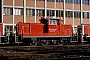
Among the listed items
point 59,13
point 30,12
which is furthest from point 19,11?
point 59,13

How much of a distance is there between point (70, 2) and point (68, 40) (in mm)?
22351

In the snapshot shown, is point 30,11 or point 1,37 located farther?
point 30,11

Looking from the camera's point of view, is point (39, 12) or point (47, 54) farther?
point (39, 12)

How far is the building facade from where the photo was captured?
45.5 meters

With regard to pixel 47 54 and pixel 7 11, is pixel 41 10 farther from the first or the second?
pixel 47 54

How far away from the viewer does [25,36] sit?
29.6m

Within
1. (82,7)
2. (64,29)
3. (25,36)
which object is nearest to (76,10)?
(82,7)

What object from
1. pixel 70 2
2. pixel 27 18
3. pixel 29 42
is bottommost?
pixel 29 42

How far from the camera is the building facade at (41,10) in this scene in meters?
45.5

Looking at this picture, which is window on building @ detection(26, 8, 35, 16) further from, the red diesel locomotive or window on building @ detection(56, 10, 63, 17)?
the red diesel locomotive

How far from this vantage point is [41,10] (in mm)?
49062

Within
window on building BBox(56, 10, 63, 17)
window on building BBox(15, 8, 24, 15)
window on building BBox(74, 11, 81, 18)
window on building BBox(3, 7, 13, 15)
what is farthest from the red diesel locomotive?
window on building BBox(74, 11, 81, 18)

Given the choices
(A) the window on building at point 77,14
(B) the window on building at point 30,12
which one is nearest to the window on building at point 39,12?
(B) the window on building at point 30,12

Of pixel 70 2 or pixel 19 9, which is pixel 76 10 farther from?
pixel 19 9
